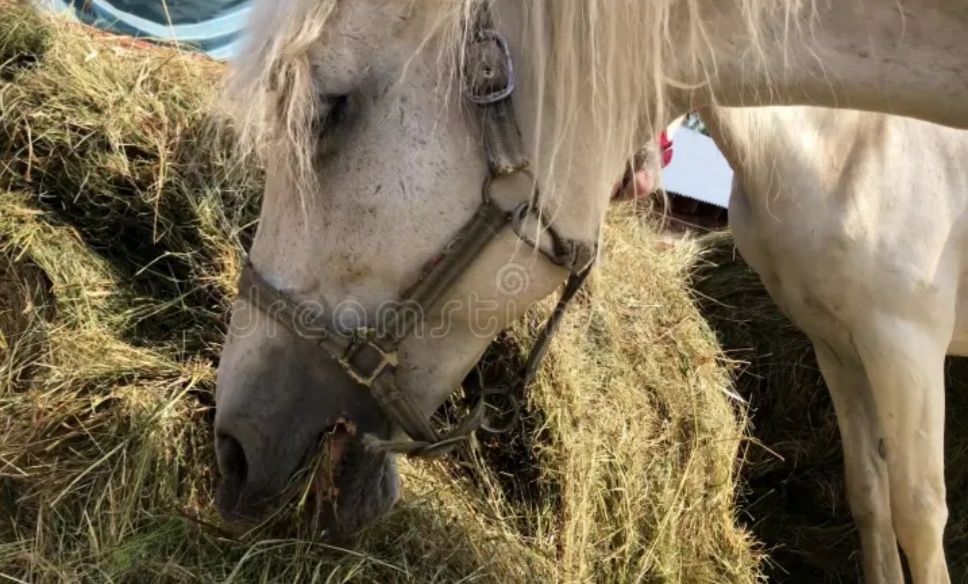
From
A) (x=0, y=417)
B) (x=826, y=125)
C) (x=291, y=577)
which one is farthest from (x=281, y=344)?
(x=826, y=125)

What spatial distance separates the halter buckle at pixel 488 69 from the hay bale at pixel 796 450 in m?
1.83

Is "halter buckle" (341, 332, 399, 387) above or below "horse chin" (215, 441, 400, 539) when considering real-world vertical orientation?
above

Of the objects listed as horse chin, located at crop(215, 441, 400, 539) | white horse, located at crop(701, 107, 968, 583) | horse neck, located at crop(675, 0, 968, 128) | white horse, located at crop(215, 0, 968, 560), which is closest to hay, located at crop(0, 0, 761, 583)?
horse chin, located at crop(215, 441, 400, 539)

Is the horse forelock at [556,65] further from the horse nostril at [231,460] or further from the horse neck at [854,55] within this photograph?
the horse nostril at [231,460]

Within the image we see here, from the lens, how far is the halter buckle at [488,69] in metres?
1.21

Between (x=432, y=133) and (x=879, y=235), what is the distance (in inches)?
44.3

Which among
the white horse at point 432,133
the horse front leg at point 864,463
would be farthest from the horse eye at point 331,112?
the horse front leg at point 864,463

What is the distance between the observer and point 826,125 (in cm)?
190

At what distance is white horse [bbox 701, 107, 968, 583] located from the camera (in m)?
1.87

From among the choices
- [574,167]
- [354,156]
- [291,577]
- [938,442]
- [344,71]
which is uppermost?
[344,71]

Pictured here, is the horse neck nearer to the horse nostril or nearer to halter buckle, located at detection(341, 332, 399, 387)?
halter buckle, located at detection(341, 332, 399, 387)

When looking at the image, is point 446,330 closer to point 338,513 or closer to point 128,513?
point 338,513

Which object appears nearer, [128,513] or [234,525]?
[234,525]

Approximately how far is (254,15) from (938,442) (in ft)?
5.59
